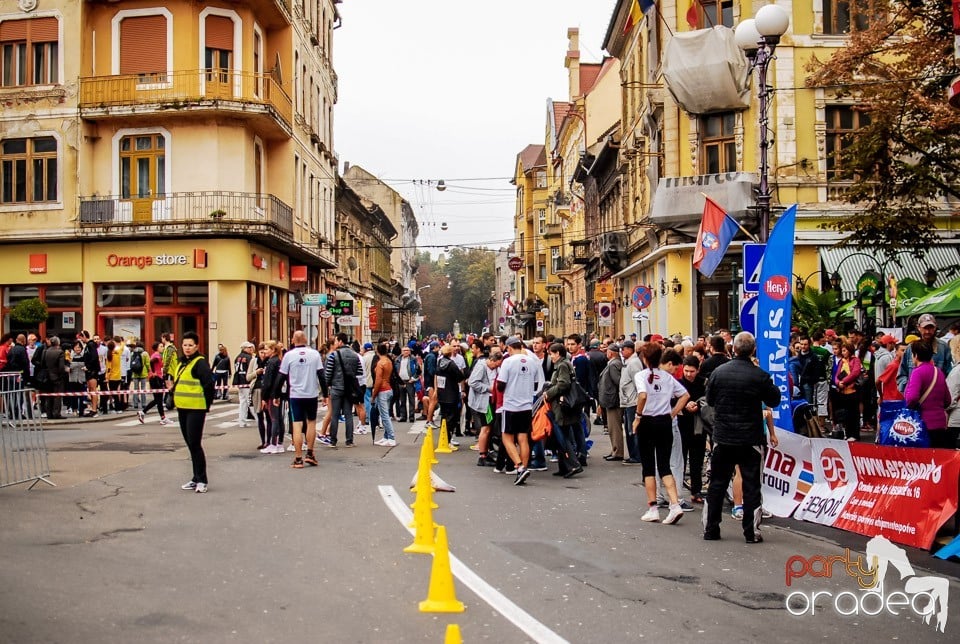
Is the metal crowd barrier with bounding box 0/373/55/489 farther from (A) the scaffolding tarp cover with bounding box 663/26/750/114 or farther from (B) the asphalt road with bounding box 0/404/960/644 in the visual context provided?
(A) the scaffolding tarp cover with bounding box 663/26/750/114

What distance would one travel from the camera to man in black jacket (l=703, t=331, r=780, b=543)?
31.8 ft

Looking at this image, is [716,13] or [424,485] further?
[716,13]

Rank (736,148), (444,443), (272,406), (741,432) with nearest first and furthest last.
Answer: (741,432)
(272,406)
(444,443)
(736,148)

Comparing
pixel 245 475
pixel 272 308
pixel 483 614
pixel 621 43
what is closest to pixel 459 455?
pixel 245 475

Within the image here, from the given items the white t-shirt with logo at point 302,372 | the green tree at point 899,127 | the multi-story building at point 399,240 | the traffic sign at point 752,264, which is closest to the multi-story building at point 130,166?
the white t-shirt with logo at point 302,372

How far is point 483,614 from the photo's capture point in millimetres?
6758

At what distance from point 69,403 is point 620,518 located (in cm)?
Answer: 1930

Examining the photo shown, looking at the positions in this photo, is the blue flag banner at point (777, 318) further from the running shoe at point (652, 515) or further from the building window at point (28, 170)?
the building window at point (28, 170)

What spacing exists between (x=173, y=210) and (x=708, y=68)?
17.0 metres

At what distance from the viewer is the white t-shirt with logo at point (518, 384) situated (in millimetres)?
13438

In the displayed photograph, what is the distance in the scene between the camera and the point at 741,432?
9.71m

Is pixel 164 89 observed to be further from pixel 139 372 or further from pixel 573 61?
pixel 573 61

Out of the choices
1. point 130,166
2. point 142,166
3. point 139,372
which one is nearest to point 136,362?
point 139,372

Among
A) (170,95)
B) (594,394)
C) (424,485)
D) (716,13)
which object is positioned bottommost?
(424,485)
